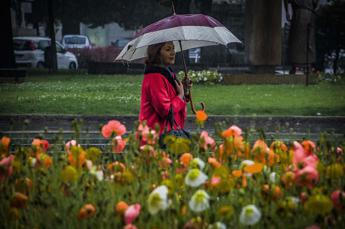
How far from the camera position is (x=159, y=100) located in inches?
264

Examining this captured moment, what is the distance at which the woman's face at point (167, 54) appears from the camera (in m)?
6.87

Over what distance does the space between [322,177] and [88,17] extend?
48.2 meters

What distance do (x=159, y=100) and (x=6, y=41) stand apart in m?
20.7

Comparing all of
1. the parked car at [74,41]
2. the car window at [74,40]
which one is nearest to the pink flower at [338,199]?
the parked car at [74,41]

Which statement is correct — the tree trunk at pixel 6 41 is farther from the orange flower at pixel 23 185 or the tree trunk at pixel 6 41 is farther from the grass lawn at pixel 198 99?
the orange flower at pixel 23 185

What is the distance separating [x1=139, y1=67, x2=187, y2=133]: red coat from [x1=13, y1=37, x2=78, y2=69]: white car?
1272 inches

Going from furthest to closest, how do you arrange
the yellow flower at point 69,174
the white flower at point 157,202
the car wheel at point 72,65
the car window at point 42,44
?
the car wheel at point 72,65 < the car window at point 42,44 < the yellow flower at point 69,174 < the white flower at point 157,202

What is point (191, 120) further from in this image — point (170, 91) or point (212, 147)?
point (212, 147)

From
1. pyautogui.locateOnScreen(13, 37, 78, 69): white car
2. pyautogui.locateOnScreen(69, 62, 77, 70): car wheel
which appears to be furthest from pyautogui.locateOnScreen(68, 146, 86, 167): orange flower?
pyautogui.locateOnScreen(69, 62, 77, 70): car wheel

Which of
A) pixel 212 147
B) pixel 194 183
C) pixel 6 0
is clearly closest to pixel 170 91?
pixel 212 147

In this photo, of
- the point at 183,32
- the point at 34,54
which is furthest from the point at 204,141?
the point at 34,54

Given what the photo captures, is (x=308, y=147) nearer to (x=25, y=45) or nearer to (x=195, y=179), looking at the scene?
(x=195, y=179)

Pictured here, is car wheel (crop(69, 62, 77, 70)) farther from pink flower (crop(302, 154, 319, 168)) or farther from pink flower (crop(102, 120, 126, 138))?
pink flower (crop(302, 154, 319, 168))

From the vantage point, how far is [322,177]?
12.8ft
